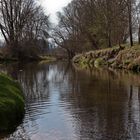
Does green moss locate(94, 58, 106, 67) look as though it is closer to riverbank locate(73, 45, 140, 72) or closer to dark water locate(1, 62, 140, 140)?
riverbank locate(73, 45, 140, 72)

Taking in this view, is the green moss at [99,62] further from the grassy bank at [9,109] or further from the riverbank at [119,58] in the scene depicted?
the grassy bank at [9,109]

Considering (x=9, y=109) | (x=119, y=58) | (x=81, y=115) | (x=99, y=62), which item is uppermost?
(x=119, y=58)

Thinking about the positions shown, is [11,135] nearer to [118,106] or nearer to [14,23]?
[118,106]

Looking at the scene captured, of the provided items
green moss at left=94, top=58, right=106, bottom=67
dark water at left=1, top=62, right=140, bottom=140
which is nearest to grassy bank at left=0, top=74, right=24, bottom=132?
dark water at left=1, top=62, right=140, bottom=140

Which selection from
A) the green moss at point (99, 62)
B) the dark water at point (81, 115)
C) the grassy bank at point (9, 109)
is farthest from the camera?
the green moss at point (99, 62)

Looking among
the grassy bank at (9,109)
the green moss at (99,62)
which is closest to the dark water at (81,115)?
the grassy bank at (9,109)

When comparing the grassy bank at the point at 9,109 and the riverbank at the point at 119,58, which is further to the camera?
the riverbank at the point at 119,58

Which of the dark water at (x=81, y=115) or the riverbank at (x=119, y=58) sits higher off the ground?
the riverbank at (x=119, y=58)

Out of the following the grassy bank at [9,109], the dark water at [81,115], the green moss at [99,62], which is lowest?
the dark water at [81,115]

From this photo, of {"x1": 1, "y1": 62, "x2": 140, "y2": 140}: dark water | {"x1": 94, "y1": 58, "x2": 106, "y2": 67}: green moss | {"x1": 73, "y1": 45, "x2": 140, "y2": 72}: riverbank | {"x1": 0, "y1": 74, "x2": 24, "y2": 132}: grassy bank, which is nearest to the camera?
{"x1": 1, "y1": 62, "x2": 140, "y2": 140}: dark water

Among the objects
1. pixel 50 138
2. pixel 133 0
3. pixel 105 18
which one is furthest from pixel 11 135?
pixel 105 18

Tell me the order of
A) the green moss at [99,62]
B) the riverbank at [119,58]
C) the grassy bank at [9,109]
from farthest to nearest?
1. the green moss at [99,62]
2. the riverbank at [119,58]
3. the grassy bank at [9,109]

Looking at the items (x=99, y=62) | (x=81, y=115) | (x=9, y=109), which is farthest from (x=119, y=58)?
(x=9, y=109)

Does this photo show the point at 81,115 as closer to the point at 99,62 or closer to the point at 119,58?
the point at 119,58
